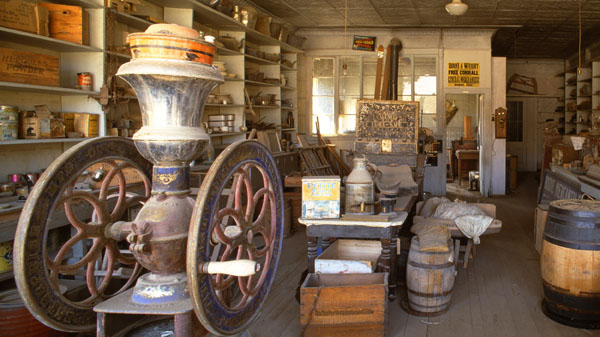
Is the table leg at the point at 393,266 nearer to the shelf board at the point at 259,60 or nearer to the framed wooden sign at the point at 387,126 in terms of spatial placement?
the framed wooden sign at the point at 387,126

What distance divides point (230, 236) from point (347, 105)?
8.58 m

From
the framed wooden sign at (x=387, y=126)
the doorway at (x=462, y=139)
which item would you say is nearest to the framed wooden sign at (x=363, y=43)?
the doorway at (x=462, y=139)

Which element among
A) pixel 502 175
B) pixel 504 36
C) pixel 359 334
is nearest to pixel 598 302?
pixel 359 334

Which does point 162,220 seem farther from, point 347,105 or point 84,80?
point 347,105

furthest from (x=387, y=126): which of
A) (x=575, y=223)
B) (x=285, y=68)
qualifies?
(x=575, y=223)

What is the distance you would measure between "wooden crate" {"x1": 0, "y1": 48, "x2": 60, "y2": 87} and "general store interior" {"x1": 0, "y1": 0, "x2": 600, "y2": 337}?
0.01 meters

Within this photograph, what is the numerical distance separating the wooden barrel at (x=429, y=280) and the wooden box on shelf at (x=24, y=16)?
3.30m

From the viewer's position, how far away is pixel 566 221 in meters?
3.46

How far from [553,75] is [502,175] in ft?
21.2

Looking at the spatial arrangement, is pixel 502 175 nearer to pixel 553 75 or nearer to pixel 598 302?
pixel 553 75

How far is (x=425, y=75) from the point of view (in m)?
10.3

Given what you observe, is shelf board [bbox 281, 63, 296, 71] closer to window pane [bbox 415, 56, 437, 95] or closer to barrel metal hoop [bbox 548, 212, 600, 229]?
window pane [bbox 415, 56, 437, 95]

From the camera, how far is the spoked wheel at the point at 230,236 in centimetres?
174

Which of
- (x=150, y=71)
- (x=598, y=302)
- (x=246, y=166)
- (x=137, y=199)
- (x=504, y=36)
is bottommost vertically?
(x=598, y=302)
